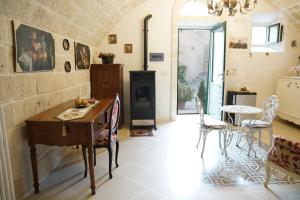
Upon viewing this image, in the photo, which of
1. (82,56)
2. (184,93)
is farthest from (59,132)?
(184,93)

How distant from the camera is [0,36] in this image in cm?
178

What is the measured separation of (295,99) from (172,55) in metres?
2.82

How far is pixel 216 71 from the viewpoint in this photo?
5.47 m

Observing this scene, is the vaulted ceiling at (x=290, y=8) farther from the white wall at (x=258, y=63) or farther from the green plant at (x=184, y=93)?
the green plant at (x=184, y=93)

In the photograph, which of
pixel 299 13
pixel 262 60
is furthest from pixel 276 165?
pixel 299 13

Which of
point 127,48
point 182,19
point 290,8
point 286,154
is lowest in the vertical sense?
point 286,154

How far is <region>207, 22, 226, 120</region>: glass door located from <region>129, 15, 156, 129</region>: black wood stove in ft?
5.34

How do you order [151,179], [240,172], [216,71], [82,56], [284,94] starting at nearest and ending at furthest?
1. [151,179]
2. [240,172]
3. [82,56]
4. [284,94]
5. [216,71]

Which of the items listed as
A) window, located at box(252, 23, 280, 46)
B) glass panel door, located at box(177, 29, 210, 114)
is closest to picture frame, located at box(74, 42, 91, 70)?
glass panel door, located at box(177, 29, 210, 114)

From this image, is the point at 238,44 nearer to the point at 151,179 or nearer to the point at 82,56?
the point at 82,56

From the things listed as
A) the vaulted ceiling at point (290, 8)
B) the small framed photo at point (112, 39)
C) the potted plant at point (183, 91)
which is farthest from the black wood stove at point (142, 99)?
the vaulted ceiling at point (290, 8)

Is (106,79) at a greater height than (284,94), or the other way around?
(106,79)

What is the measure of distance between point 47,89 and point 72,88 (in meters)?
0.86

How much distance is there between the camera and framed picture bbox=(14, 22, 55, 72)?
201 cm
